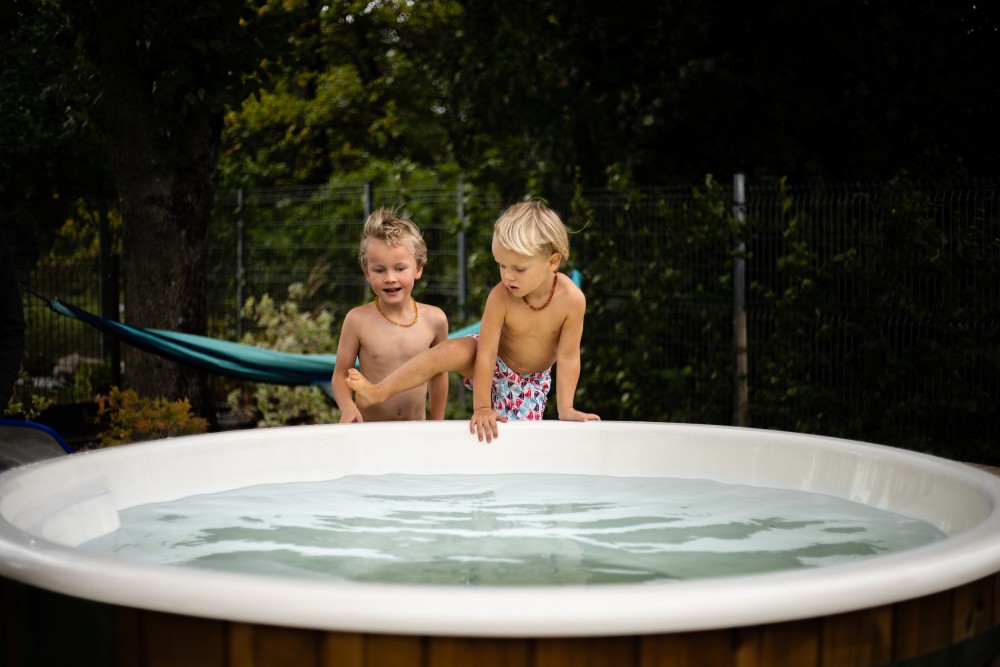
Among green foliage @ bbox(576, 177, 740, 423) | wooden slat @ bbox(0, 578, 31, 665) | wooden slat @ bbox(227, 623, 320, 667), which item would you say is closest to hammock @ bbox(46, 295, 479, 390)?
green foliage @ bbox(576, 177, 740, 423)

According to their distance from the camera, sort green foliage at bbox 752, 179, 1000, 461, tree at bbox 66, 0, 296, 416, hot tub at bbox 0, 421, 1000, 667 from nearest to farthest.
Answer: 1. hot tub at bbox 0, 421, 1000, 667
2. green foliage at bbox 752, 179, 1000, 461
3. tree at bbox 66, 0, 296, 416

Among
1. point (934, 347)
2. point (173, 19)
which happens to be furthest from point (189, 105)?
point (934, 347)

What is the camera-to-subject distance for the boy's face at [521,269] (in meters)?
3.40

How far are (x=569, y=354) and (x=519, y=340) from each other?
6.7 inches

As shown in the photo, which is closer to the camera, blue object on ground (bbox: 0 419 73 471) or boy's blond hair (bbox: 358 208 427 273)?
blue object on ground (bbox: 0 419 73 471)

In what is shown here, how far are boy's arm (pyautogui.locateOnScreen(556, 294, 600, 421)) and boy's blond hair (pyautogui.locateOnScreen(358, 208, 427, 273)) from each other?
0.60 metres

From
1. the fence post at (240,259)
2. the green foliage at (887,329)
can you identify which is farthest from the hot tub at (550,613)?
the fence post at (240,259)

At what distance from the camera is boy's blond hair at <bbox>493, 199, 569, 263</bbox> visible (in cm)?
336

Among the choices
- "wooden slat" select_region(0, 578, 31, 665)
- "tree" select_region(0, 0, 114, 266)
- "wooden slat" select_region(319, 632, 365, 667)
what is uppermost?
"tree" select_region(0, 0, 114, 266)

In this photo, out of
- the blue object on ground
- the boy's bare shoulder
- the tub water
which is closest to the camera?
the tub water

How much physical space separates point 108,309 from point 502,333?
17.1ft

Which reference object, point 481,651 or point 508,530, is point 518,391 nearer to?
point 508,530

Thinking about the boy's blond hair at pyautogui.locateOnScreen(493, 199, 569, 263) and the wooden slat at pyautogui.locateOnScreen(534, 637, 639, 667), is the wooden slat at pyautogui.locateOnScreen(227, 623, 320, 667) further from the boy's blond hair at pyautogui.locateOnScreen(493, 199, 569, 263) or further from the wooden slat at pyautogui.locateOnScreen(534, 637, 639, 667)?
the boy's blond hair at pyautogui.locateOnScreen(493, 199, 569, 263)

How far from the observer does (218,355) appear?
16.9 feet
